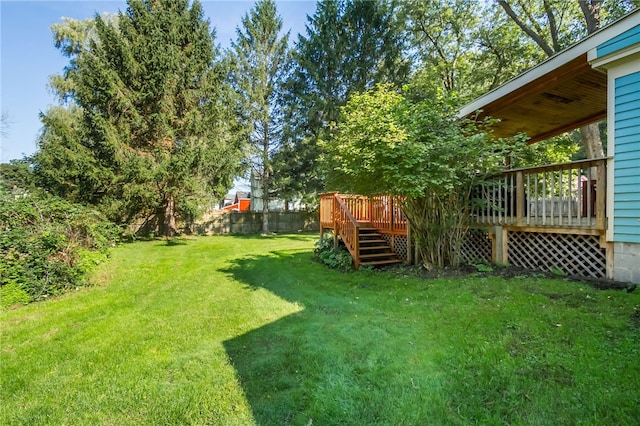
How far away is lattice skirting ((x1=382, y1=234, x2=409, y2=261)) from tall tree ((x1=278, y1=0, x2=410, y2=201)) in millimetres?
9669

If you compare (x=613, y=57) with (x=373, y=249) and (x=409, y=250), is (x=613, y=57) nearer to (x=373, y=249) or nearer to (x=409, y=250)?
(x=409, y=250)

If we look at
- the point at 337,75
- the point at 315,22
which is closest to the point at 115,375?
the point at 337,75

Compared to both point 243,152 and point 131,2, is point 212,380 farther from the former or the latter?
point 131,2

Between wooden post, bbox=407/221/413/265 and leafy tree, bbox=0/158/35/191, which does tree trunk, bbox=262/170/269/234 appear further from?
wooden post, bbox=407/221/413/265

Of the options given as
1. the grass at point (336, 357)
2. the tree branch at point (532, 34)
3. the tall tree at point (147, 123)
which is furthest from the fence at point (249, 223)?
the tree branch at point (532, 34)

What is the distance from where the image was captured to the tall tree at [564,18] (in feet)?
36.3

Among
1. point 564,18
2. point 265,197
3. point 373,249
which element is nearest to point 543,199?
point 373,249

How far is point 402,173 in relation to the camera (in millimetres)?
5297

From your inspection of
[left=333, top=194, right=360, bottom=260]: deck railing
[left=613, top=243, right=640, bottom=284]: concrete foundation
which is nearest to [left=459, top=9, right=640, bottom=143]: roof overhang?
[left=613, top=243, right=640, bottom=284]: concrete foundation

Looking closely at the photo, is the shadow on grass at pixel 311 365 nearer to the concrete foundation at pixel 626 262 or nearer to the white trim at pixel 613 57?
the concrete foundation at pixel 626 262

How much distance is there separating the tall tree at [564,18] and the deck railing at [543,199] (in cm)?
726

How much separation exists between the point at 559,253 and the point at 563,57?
10.0ft

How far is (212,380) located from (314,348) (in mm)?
994

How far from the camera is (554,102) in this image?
665cm
